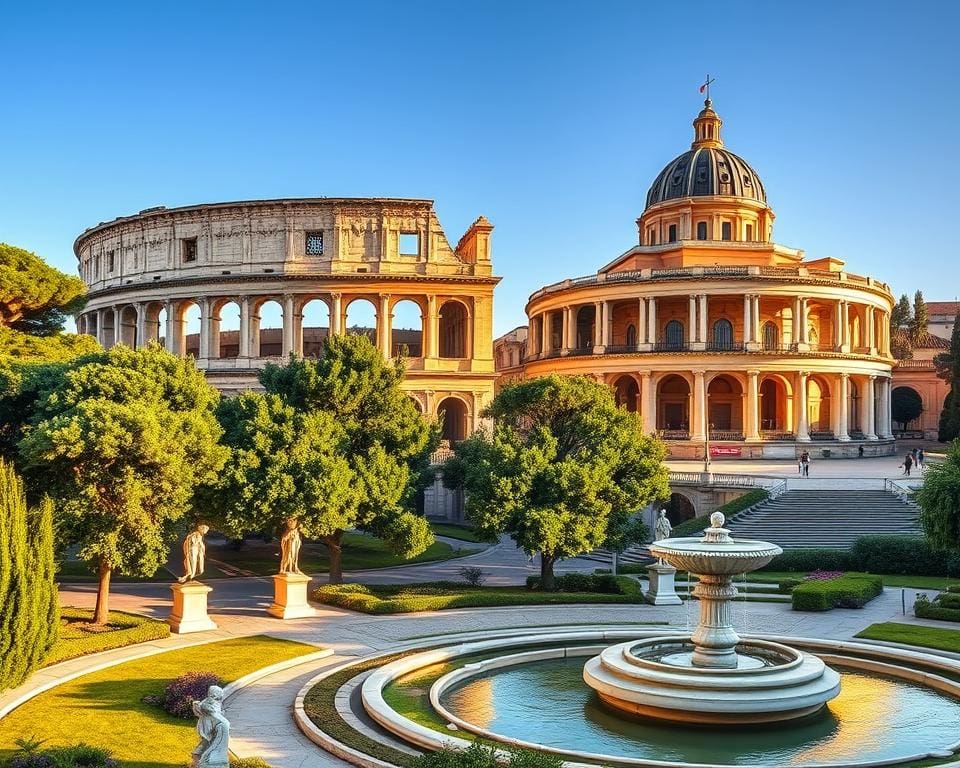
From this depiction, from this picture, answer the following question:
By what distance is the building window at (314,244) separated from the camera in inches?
2509

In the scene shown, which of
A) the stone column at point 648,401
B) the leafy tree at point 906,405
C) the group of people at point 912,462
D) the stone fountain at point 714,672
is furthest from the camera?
the leafy tree at point 906,405

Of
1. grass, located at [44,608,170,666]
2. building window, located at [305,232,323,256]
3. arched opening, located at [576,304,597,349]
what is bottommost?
grass, located at [44,608,170,666]

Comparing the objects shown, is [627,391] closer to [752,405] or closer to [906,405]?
[752,405]

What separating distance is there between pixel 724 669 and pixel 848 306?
6308cm

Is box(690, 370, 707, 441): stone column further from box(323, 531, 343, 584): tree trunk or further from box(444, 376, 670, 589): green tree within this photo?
box(323, 531, 343, 584): tree trunk

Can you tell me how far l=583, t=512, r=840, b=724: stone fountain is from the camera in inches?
702

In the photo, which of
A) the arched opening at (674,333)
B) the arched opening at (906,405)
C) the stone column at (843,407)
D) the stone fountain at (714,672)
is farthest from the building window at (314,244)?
the arched opening at (906,405)

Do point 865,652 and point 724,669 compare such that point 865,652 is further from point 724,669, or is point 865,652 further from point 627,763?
point 627,763

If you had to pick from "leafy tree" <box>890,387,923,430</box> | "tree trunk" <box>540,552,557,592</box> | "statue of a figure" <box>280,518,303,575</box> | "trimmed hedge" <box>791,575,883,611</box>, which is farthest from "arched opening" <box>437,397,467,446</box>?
"leafy tree" <box>890,387,923,430</box>

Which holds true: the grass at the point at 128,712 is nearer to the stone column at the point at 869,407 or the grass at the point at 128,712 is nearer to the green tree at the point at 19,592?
the green tree at the point at 19,592

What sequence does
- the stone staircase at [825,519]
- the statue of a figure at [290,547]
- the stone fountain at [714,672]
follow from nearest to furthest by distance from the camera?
the stone fountain at [714,672] < the statue of a figure at [290,547] < the stone staircase at [825,519]

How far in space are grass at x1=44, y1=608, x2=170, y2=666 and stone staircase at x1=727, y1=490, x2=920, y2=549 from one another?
27.0 meters

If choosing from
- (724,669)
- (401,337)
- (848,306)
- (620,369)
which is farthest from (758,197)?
(724,669)

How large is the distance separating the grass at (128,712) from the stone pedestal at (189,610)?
9.18 ft
